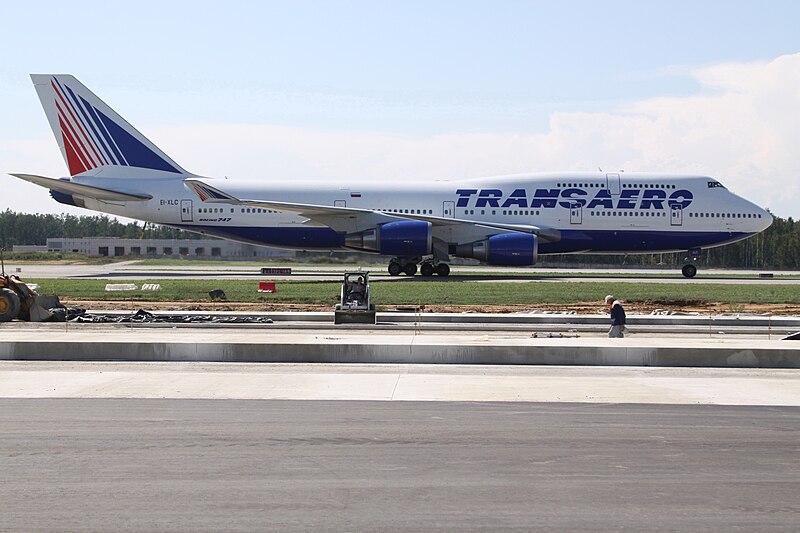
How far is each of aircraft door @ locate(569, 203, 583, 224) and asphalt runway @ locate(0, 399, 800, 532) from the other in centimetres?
3396

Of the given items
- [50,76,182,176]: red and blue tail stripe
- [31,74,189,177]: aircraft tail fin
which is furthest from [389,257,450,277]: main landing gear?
[50,76,182,176]: red and blue tail stripe

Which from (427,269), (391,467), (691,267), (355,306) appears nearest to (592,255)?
(691,267)

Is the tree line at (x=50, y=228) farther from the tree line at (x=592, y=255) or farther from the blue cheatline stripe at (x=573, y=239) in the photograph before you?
the blue cheatline stripe at (x=573, y=239)

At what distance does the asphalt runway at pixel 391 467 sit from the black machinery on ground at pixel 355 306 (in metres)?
12.9

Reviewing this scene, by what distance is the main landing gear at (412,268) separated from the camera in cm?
4522

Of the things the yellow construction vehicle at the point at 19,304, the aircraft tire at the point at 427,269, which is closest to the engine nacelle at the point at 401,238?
the aircraft tire at the point at 427,269

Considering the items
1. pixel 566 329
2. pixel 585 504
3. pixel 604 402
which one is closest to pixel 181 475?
pixel 585 504

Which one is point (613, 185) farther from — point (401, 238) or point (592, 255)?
point (592, 255)

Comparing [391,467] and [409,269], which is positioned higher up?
[409,269]

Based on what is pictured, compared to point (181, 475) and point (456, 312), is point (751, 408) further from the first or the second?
point (456, 312)

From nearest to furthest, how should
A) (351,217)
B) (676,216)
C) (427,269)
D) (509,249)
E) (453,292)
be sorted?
(453,292) < (509,249) < (351,217) < (427,269) < (676,216)

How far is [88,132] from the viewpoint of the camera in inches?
1881

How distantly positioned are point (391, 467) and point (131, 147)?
137ft

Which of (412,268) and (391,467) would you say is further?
(412,268)
